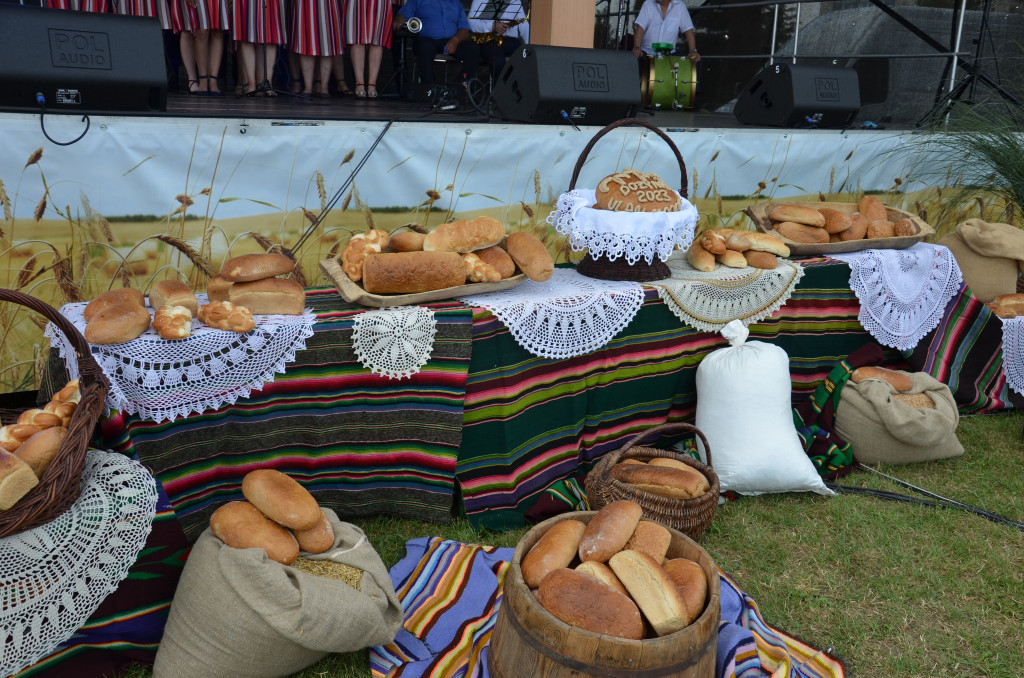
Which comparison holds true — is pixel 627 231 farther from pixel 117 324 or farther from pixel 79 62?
pixel 79 62

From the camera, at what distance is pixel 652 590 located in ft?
4.84

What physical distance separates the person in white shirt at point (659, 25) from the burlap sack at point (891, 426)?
5.25m

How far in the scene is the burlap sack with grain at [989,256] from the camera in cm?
339

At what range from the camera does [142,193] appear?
8.37ft

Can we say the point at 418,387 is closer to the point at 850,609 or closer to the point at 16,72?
the point at 850,609

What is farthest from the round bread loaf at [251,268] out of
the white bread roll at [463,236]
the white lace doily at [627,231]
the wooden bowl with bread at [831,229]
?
the wooden bowl with bread at [831,229]

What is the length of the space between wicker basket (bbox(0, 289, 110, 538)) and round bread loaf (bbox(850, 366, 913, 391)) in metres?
2.69

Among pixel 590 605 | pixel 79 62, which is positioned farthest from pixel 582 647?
pixel 79 62

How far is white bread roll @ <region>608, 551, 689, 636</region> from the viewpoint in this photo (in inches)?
55.9

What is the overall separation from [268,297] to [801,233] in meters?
2.22

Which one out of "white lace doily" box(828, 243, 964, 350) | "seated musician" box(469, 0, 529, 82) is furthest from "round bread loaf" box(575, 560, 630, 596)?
"seated musician" box(469, 0, 529, 82)

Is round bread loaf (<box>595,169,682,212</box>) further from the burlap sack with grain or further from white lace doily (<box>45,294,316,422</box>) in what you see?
the burlap sack with grain

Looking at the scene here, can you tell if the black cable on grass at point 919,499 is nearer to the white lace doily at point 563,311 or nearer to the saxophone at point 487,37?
the white lace doily at point 563,311

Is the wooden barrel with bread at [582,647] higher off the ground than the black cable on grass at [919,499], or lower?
higher
